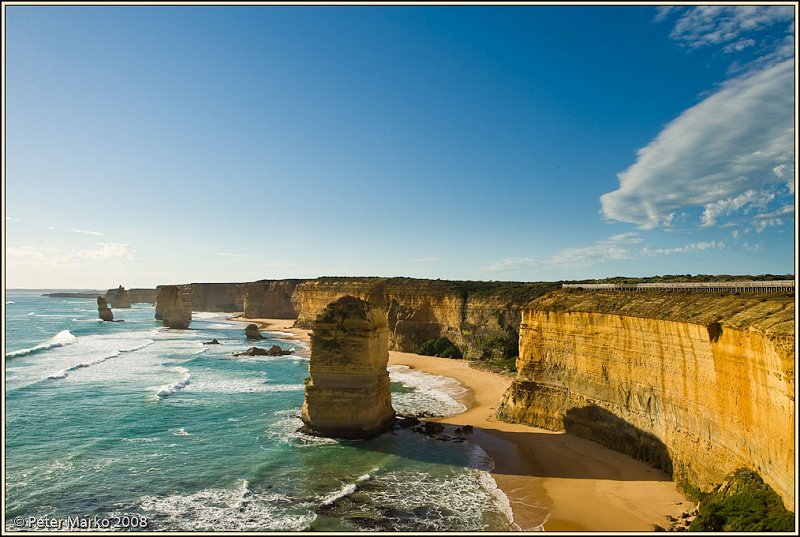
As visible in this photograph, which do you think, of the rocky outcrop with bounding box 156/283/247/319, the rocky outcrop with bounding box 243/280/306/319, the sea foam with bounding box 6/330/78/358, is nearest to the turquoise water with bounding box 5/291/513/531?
the sea foam with bounding box 6/330/78/358

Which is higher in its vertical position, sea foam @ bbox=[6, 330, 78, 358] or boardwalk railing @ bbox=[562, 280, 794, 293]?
boardwalk railing @ bbox=[562, 280, 794, 293]

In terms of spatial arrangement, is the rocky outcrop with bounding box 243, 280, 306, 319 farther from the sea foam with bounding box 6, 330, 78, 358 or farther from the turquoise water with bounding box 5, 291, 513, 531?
the turquoise water with bounding box 5, 291, 513, 531

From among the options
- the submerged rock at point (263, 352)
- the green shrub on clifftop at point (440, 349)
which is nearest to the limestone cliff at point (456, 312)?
the green shrub on clifftop at point (440, 349)

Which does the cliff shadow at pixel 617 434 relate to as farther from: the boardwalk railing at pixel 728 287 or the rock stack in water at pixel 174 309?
the rock stack in water at pixel 174 309

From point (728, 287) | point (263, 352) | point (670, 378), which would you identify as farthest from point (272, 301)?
point (728, 287)

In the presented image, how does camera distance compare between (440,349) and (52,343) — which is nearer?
(440,349)

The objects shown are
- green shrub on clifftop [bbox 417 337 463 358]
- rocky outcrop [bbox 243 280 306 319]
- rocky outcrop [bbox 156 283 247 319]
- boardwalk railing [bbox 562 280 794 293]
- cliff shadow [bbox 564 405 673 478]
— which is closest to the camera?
boardwalk railing [bbox 562 280 794 293]

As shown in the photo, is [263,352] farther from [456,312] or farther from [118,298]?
[118,298]
